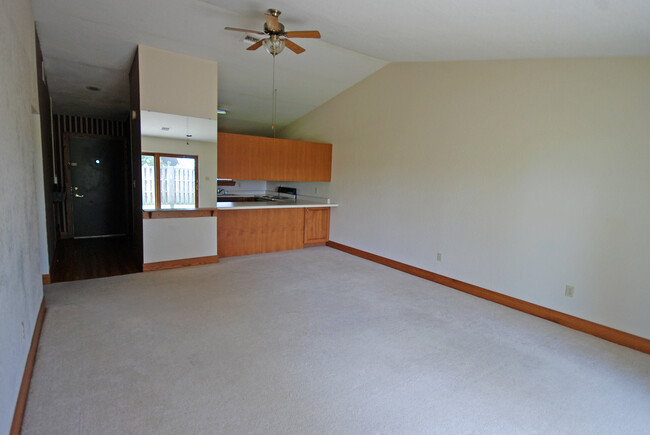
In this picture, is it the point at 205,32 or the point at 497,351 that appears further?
the point at 205,32

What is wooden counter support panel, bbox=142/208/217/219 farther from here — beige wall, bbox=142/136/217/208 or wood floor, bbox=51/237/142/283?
wood floor, bbox=51/237/142/283

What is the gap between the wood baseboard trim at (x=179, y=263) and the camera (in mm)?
4278

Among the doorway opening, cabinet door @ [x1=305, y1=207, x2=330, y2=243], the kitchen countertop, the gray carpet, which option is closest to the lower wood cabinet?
cabinet door @ [x1=305, y1=207, x2=330, y2=243]

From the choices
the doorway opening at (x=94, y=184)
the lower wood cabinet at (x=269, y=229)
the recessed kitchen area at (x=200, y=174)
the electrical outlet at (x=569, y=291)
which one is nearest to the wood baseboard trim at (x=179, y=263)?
the recessed kitchen area at (x=200, y=174)

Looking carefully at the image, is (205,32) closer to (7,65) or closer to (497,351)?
(7,65)

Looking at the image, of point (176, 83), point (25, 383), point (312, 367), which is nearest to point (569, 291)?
point (312, 367)

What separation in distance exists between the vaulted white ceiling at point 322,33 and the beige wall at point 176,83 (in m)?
0.13

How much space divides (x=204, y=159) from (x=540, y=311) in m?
4.63

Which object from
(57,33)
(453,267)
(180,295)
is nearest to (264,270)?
(180,295)

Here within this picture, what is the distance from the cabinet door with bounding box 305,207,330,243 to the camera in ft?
19.8

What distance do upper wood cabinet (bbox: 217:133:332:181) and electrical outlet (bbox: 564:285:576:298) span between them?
163 inches

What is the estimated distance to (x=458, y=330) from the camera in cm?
295

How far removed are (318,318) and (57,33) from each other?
4.18m

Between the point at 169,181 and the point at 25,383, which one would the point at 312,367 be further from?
the point at 169,181
